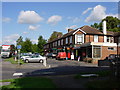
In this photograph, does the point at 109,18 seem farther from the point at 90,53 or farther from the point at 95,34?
the point at 90,53

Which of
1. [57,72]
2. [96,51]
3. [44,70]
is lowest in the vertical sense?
[44,70]

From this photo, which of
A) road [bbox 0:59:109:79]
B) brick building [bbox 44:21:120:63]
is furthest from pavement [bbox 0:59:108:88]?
brick building [bbox 44:21:120:63]

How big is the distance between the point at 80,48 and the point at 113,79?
26.8 metres

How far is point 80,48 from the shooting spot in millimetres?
36156

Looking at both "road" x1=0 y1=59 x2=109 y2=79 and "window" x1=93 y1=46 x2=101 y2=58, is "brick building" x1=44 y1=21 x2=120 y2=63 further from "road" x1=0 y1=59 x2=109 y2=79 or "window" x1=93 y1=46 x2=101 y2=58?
"road" x1=0 y1=59 x2=109 y2=79

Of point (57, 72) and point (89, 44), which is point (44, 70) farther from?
point (89, 44)

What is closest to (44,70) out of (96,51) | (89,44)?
(89,44)

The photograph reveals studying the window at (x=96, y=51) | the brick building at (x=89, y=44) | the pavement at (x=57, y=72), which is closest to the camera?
the pavement at (x=57, y=72)

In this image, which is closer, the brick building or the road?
the road

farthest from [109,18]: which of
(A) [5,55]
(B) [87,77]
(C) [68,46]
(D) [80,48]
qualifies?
(B) [87,77]

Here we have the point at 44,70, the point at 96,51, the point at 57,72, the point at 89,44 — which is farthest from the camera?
the point at 89,44

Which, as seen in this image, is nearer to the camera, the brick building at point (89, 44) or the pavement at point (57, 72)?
the pavement at point (57, 72)

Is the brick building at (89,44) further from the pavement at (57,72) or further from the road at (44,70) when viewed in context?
the pavement at (57,72)

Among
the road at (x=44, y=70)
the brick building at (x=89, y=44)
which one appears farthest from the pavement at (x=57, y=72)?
the brick building at (x=89, y=44)
